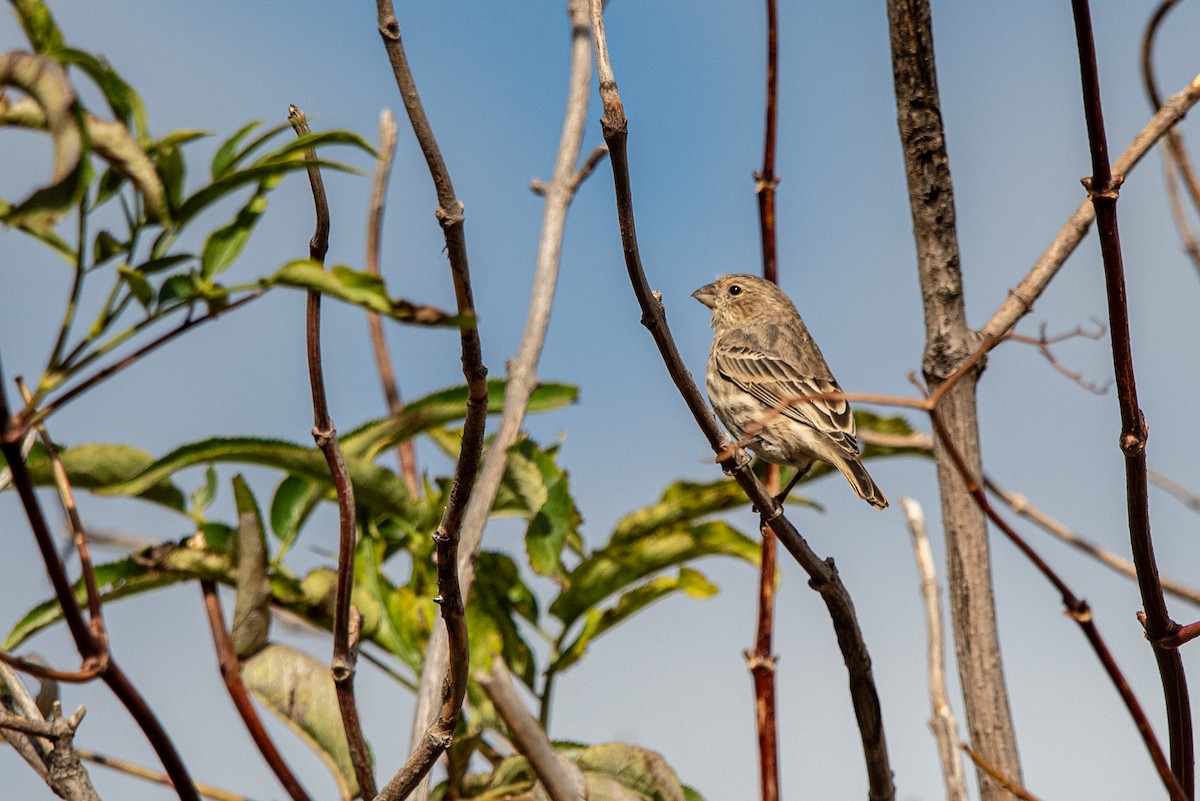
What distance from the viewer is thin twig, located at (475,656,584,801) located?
4.76ft

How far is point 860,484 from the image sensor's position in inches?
221

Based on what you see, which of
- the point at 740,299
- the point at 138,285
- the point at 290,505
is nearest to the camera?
the point at 138,285

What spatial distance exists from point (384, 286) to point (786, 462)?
4.54m

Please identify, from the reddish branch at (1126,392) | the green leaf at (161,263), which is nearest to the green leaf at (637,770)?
the reddish branch at (1126,392)

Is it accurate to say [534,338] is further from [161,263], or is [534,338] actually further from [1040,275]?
[161,263]

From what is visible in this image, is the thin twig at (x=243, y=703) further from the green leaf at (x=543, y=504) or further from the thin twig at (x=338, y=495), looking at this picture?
the green leaf at (x=543, y=504)

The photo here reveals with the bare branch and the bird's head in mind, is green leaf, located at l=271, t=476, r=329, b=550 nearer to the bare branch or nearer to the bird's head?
the bare branch

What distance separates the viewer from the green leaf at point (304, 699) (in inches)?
112

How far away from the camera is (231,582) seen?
10.1 feet

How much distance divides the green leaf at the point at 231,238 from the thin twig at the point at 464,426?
23cm

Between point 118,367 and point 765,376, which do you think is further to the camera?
point 765,376

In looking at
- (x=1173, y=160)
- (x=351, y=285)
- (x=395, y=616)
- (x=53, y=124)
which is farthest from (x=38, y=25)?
(x=1173, y=160)

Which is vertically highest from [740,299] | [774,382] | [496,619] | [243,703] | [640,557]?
[740,299]

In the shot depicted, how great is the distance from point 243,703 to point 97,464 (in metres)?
0.76
